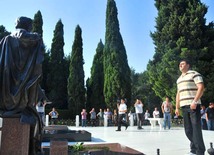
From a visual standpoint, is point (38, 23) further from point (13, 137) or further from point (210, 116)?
point (13, 137)

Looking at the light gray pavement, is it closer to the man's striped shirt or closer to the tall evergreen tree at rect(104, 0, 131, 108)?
the man's striped shirt

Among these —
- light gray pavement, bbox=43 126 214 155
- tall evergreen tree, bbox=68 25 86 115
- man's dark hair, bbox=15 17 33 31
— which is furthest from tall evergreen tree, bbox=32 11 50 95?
man's dark hair, bbox=15 17 33 31

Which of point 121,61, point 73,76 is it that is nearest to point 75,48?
point 73,76

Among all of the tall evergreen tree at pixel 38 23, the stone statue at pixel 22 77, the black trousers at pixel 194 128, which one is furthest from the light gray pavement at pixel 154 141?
the tall evergreen tree at pixel 38 23

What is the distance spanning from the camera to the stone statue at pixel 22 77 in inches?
146

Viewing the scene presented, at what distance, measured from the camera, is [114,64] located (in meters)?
30.7

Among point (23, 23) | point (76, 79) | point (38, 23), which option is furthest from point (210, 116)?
point (38, 23)

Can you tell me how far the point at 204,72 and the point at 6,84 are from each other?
67.8 ft

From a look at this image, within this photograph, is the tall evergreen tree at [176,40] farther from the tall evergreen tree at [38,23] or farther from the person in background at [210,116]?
the tall evergreen tree at [38,23]

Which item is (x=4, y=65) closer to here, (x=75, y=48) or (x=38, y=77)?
(x=38, y=77)

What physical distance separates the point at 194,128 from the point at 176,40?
19.7m

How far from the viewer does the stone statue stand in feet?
12.1

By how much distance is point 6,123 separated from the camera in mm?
3686

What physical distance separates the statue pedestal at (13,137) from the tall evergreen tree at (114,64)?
2563cm
